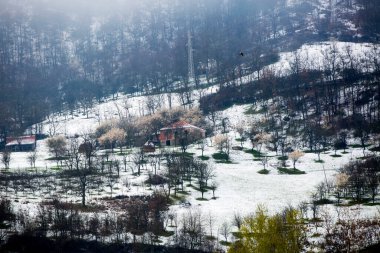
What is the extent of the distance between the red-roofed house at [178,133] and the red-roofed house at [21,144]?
41703 millimetres

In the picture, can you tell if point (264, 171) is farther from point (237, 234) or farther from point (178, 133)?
point (178, 133)

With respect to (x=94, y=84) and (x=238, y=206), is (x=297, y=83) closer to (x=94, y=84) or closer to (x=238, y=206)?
(x=238, y=206)

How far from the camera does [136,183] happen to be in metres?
64.2

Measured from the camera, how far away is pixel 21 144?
362ft

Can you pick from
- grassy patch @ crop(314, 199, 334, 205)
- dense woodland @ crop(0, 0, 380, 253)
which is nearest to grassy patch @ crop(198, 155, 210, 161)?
dense woodland @ crop(0, 0, 380, 253)

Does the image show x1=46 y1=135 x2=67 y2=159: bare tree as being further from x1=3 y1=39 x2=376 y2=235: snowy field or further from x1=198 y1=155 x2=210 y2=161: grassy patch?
x1=198 y1=155 x2=210 y2=161: grassy patch

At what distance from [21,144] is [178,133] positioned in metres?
50.8

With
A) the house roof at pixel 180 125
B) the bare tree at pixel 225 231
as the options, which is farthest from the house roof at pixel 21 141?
the bare tree at pixel 225 231

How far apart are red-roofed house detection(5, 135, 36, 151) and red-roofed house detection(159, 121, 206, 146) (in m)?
41.7

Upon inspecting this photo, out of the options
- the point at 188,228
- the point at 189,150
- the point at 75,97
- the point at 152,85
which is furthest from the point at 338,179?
the point at 75,97

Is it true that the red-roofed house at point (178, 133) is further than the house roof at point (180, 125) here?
No

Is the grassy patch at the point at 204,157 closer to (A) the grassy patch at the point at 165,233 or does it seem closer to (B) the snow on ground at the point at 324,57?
(A) the grassy patch at the point at 165,233

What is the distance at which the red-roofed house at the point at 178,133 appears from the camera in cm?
10175

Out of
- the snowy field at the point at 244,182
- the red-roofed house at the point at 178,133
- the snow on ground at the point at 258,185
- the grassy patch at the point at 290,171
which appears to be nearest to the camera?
the snow on ground at the point at 258,185
